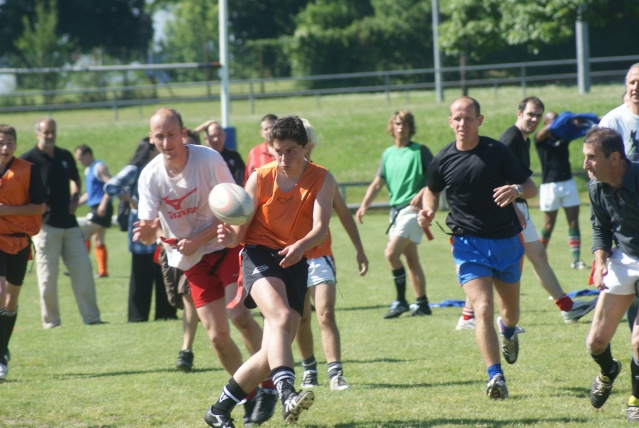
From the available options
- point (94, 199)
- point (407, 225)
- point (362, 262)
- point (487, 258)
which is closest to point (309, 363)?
point (362, 262)

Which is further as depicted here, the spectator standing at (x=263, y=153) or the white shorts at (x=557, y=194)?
the white shorts at (x=557, y=194)

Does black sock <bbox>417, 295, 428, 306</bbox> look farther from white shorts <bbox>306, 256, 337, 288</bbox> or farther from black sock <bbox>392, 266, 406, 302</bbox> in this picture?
white shorts <bbox>306, 256, 337, 288</bbox>

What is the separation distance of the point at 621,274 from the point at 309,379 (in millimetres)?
2540

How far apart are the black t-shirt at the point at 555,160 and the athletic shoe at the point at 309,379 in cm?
755

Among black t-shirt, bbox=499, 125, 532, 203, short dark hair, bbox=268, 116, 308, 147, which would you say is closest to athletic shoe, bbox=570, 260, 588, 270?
black t-shirt, bbox=499, 125, 532, 203

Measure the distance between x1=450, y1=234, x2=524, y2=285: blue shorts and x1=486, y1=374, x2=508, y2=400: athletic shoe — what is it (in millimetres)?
694

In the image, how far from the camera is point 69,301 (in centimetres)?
1362

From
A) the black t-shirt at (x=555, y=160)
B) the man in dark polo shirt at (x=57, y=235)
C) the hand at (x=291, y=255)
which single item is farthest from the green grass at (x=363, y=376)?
the black t-shirt at (x=555, y=160)

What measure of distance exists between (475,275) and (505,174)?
0.73m

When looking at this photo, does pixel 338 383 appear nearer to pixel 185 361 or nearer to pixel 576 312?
pixel 185 361

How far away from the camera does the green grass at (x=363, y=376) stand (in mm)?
6066

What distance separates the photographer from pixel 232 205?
5.49 m

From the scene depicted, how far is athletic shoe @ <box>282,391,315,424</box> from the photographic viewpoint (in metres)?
5.09

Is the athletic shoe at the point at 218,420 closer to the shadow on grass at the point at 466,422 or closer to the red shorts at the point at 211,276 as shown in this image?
the shadow on grass at the point at 466,422
